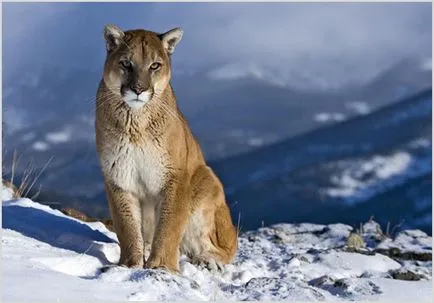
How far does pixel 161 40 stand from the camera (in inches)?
363

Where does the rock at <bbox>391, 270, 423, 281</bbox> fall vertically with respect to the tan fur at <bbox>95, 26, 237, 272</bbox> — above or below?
below

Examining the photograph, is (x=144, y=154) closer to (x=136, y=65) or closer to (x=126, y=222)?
(x=126, y=222)

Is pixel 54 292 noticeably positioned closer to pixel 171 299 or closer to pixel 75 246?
pixel 171 299

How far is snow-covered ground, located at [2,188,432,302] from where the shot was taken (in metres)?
7.31

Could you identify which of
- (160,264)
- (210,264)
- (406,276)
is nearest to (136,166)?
(160,264)

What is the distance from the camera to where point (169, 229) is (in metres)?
8.91

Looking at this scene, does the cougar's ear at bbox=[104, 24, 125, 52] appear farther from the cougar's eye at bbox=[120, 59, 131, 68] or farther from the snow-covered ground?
the snow-covered ground

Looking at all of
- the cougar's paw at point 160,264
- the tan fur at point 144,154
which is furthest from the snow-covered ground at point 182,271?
the tan fur at point 144,154

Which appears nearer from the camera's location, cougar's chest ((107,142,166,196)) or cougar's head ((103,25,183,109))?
cougar's head ((103,25,183,109))

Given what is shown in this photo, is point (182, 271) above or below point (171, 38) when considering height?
below

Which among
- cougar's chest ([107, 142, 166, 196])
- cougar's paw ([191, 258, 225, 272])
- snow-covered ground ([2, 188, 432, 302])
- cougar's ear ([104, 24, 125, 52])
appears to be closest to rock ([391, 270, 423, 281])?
snow-covered ground ([2, 188, 432, 302])

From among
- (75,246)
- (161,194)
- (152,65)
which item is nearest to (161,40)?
(152,65)

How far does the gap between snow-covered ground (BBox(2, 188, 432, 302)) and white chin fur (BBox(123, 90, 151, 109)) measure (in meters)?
1.57

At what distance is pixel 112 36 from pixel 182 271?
8.37 feet
